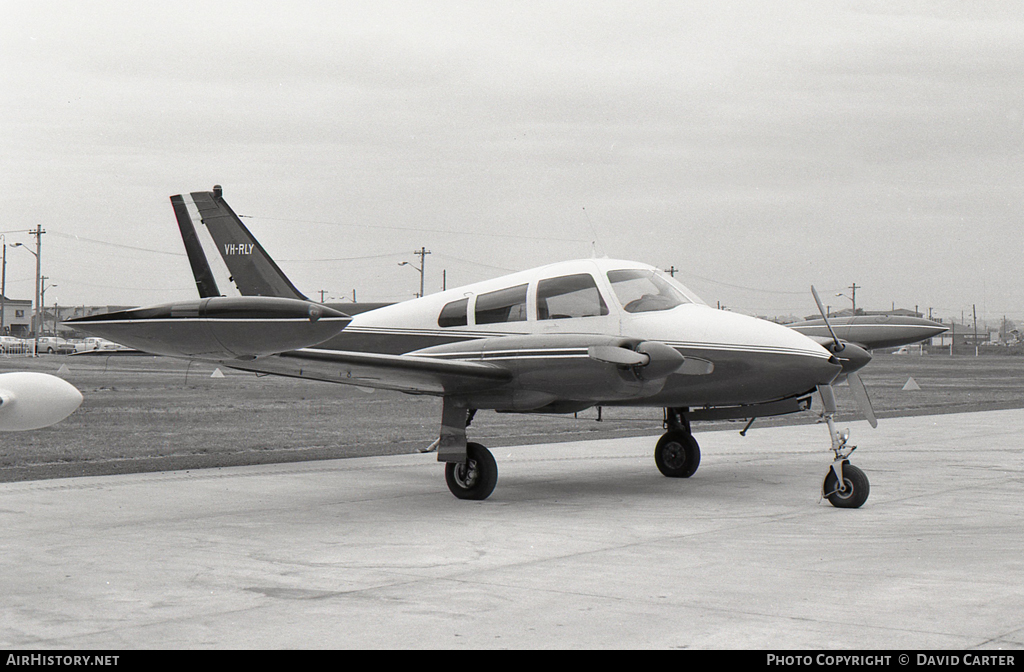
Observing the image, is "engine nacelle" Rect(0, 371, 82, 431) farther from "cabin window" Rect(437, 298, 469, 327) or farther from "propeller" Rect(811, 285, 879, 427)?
"propeller" Rect(811, 285, 879, 427)

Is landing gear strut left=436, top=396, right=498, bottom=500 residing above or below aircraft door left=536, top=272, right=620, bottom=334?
below

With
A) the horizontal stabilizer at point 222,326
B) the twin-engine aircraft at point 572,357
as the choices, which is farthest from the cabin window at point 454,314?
the horizontal stabilizer at point 222,326

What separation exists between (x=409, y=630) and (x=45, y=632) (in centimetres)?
190

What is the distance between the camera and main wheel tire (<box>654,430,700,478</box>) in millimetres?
13125

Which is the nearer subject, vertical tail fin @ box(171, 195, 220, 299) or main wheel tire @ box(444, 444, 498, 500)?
main wheel tire @ box(444, 444, 498, 500)

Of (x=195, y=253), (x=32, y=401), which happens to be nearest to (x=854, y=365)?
(x=195, y=253)

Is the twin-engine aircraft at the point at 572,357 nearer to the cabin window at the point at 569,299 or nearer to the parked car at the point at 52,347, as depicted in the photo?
the cabin window at the point at 569,299

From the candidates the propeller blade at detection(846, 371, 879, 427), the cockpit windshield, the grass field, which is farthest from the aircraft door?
the grass field

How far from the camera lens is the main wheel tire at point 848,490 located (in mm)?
10148

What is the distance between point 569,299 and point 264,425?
11.8 meters

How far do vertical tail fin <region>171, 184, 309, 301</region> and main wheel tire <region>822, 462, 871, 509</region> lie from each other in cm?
796

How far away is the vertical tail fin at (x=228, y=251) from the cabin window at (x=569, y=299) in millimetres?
4522

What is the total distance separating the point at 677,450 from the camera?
1318 centimetres
